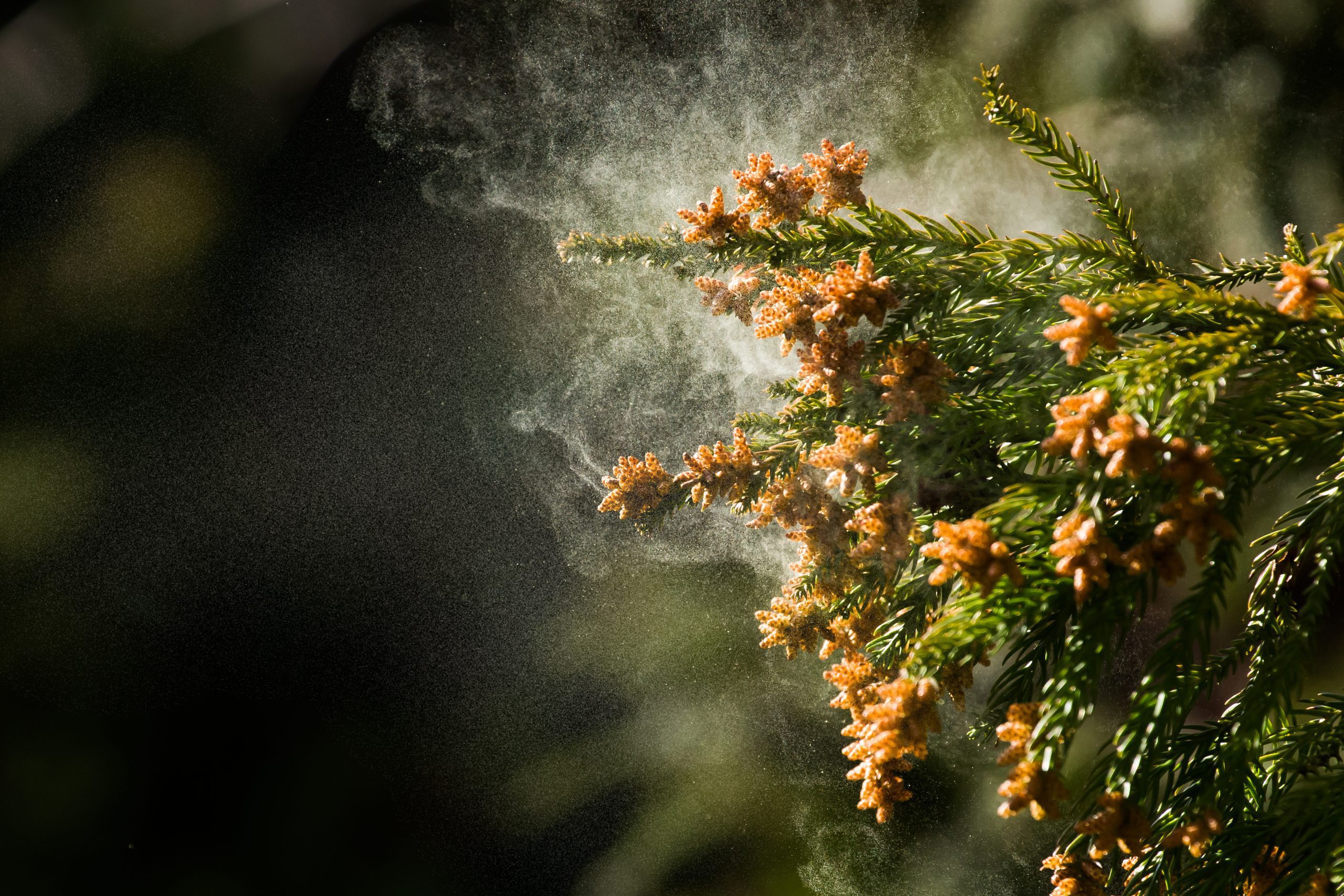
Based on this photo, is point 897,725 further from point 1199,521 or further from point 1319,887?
point 1319,887

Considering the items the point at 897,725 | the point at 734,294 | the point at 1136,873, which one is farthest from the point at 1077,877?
the point at 734,294

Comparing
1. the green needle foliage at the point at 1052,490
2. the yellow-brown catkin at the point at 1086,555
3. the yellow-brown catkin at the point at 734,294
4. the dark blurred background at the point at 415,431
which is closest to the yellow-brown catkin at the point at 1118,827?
the green needle foliage at the point at 1052,490

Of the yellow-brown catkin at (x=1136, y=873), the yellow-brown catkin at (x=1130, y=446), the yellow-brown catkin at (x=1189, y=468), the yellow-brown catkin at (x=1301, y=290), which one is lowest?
the yellow-brown catkin at (x=1136, y=873)

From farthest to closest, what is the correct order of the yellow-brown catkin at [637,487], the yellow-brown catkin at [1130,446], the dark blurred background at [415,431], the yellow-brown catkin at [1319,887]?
the dark blurred background at [415,431]
the yellow-brown catkin at [637,487]
the yellow-brown catkin at [1319,887]
the yellow-brown catkin at [1130,446]

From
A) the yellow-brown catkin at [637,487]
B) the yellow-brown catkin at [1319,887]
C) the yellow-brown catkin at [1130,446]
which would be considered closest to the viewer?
the yellow-brown catkin at [1130,446]

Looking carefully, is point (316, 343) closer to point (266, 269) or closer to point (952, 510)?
point (266, 269)

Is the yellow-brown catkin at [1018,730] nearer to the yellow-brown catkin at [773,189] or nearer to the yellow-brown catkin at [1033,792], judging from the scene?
the yellow-brown catkin at [1033,792]

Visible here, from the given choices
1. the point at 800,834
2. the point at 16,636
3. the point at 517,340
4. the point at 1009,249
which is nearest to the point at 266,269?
the point at 517,340
